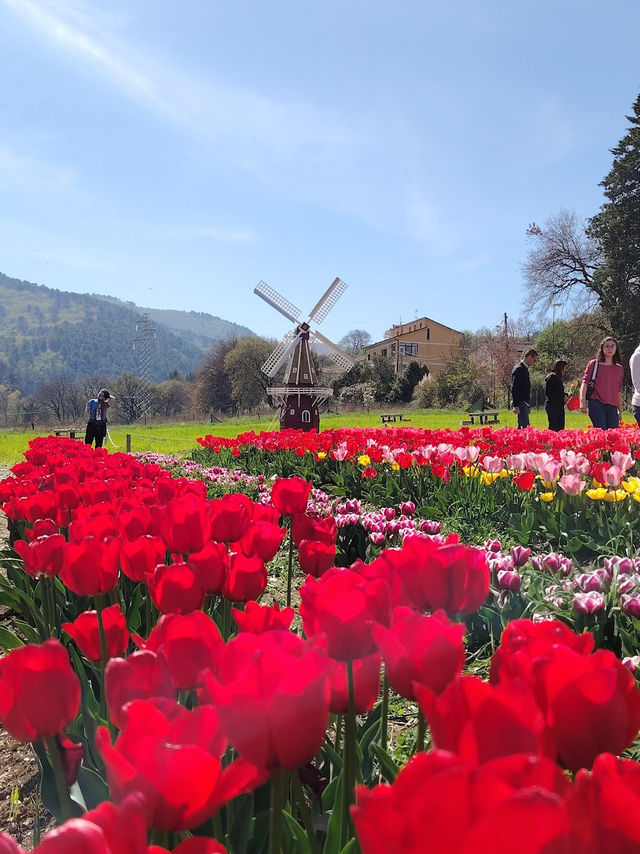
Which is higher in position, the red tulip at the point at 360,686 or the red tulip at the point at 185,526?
the red tulip at the point at 185,526

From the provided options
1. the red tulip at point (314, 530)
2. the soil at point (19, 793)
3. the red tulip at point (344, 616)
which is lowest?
the soil at point (19, 793)

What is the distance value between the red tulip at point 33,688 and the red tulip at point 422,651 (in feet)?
1.29

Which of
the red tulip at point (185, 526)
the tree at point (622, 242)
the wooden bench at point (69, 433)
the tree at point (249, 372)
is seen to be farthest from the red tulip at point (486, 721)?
the tree at point (249, 372)

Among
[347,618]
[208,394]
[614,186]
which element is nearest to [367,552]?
[347,618]

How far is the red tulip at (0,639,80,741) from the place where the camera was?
0.85m

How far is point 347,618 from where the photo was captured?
897 mm

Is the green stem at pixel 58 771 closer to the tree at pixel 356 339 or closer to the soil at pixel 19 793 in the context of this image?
the soil at pixel 19 793

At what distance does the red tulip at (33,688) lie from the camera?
0.85 m

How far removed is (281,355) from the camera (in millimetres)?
28062

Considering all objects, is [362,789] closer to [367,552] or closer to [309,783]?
[309,783]

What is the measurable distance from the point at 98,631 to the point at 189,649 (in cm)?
64

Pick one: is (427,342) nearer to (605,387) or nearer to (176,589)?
(605,387)

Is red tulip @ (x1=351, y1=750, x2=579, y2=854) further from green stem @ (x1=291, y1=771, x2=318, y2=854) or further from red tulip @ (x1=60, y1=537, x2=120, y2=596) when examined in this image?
red tulip @ (x1=60, y1=537, x2=120, y2=596)

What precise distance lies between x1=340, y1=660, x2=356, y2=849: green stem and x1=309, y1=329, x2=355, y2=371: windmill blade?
91.3 ft
